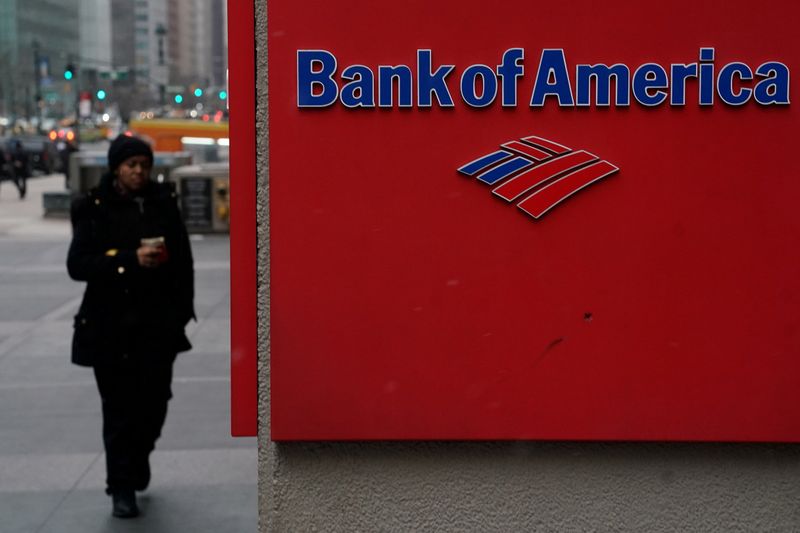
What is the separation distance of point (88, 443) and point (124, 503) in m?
1.63

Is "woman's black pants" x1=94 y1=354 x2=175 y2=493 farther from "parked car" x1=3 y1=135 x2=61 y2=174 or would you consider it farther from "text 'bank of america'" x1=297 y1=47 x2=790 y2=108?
"parked car" x1=3 y1=135 x2=61 y2=174

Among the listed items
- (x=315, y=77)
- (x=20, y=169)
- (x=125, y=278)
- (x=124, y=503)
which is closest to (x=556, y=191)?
(x=315, y=77)

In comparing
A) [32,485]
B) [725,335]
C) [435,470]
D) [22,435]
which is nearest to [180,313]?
[32,485]

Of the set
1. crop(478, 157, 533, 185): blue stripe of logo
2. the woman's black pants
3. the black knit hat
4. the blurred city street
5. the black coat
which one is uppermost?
the black knit hat

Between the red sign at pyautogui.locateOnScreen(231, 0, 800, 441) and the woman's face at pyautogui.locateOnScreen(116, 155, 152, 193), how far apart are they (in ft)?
9.07

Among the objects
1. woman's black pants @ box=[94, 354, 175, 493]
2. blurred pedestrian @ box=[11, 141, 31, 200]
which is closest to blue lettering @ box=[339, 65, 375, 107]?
woman's black pants @ box=[94, 354, 175, 493]

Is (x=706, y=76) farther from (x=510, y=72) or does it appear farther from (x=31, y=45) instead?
(x=31, y=45)

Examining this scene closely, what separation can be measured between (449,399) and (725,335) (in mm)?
744

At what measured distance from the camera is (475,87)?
358cm

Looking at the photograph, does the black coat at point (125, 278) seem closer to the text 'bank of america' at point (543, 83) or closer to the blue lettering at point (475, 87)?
the text 'bank of america' at point (543, 83)

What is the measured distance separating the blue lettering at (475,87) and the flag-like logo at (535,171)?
0.13m

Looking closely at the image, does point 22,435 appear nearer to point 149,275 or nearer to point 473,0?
point 149,275

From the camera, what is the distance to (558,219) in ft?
11.9

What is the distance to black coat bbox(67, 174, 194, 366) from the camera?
6266mm
